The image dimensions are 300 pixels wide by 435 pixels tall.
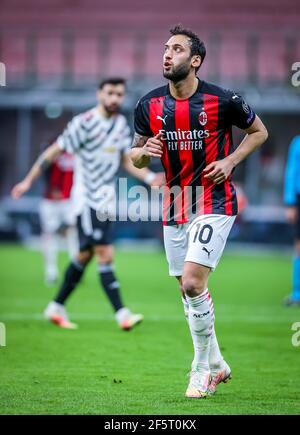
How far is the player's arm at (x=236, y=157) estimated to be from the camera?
596cm

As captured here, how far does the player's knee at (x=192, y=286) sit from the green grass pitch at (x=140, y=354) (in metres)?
0.69

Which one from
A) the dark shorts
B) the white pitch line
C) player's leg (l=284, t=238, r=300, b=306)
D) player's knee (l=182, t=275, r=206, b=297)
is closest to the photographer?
player's knee (l=182, t=275, r=206, b=297)

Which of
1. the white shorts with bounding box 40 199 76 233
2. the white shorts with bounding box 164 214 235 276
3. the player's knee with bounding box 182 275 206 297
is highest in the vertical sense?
the white shorts with bounding box 164 214 235 276

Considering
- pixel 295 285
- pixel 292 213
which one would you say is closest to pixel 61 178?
pixel 292 213

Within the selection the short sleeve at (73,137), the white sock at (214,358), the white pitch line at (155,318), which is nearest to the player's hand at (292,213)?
the white pitch line at (155,318)

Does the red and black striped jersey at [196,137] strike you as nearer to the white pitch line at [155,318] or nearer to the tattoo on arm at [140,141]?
the tattoo on arm at [140,141]

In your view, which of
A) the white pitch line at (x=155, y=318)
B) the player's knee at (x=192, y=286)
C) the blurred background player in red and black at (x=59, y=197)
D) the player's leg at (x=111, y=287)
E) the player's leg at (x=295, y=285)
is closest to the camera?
the player's knee at (x=192, y=286)

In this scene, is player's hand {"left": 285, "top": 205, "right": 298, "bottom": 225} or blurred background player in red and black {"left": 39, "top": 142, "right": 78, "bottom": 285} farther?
blurred background player in red and black {"left": 39, "top": 142, "right": 78, "bottom": 285}

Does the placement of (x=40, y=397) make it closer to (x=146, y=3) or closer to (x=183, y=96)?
(x=183, y=96)

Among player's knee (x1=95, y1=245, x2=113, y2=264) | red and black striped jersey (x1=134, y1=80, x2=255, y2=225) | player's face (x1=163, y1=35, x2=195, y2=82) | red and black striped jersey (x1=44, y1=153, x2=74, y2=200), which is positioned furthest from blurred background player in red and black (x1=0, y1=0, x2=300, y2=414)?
player's face (x1=163, y1=35, x2=195, y2=82)

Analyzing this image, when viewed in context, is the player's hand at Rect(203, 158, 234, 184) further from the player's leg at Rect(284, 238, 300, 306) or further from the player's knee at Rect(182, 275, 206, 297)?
the player's leg at Rect(284, 238, 300, 306)

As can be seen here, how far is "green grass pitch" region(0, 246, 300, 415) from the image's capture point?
5652 millimetres

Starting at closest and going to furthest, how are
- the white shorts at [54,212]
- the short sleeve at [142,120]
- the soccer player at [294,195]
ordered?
1. the short sleeve at [142,120]
2. the soccer player at [294,195]
3. the white shorts at [54,212]

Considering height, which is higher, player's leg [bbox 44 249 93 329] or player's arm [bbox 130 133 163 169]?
player's arm [bbox 130 133 163 169]
